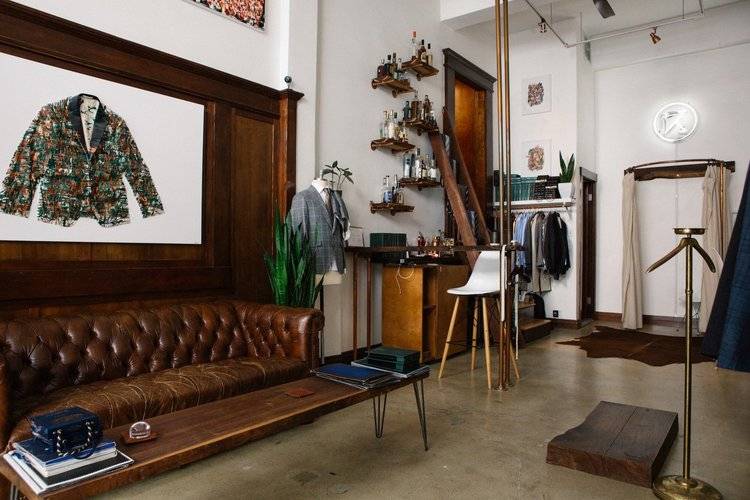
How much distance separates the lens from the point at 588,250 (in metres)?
7.82

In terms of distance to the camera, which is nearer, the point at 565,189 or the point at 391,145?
the point at 391,145

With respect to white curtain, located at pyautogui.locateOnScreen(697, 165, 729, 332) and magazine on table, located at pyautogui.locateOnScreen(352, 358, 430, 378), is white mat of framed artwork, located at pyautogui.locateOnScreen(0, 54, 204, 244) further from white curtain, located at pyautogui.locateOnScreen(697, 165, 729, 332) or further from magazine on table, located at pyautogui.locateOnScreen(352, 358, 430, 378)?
white curtain, located at pyautogui.locateOnScreen(697, 165, 729, 332)

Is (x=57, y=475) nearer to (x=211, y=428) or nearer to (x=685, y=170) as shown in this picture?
(x=211, y=428)

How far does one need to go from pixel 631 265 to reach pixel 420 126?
13.0 feet

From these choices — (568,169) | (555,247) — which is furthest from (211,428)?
(568,169)

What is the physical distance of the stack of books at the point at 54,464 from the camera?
136cm

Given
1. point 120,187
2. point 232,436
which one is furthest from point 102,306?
point 232,436

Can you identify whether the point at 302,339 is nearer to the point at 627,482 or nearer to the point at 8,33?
the point at 627,482

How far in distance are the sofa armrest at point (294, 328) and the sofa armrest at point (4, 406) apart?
5.21 feet

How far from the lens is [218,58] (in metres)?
3.77

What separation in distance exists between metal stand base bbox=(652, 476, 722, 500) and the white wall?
5.91 metres

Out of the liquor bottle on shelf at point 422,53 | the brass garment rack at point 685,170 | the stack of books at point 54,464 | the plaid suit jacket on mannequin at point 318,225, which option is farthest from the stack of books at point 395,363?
the brass garment rack at point 685,170

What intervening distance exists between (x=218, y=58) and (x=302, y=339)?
2.20 m

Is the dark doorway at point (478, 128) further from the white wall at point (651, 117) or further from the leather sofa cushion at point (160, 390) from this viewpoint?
the leather sofa cushion at point (160, 390)
